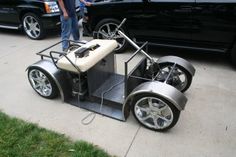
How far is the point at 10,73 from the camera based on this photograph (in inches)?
187

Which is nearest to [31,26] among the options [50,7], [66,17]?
[50,7]

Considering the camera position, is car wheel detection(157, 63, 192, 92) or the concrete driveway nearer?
the concrete driveway

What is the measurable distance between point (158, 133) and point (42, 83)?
187cm

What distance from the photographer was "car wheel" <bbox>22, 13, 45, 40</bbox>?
6.23 metres

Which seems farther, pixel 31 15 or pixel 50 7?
pixel 31 15

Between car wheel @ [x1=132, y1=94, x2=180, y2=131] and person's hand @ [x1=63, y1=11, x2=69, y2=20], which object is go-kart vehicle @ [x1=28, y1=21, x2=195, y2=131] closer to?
car wheel @ [x1=132, y1=94, x2=180, y2=131]

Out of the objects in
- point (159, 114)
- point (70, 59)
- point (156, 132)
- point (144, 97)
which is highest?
point (70, 59)

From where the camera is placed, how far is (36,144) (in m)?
2.95

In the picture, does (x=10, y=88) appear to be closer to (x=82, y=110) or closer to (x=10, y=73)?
(x=10, y=73)

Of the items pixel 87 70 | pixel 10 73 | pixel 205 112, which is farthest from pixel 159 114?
pixel 10 73

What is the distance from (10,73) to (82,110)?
2017 mm

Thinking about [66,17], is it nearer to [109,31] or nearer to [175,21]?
[109,31]

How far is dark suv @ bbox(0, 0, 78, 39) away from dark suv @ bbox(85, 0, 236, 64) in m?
1.32

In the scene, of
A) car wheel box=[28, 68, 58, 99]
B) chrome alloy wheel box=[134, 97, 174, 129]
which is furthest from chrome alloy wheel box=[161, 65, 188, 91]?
car wheel box=[28, 68, 58, 99]
